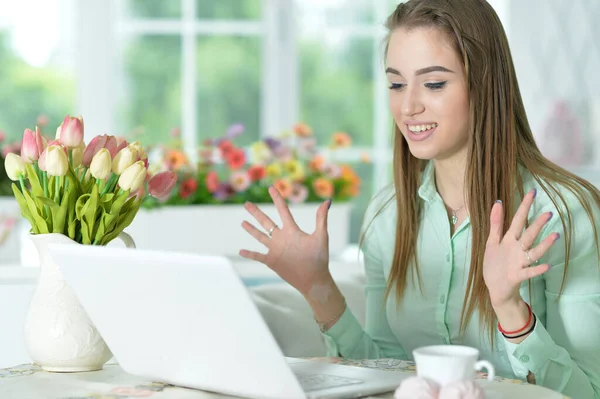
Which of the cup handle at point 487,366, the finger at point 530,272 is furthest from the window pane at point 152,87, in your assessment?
the cup handle at point 487,366

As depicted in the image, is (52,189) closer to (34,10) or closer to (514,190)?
(514,190)

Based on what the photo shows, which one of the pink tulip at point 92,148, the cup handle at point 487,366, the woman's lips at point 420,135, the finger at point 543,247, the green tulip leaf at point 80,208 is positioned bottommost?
the cup handle at point 487,366

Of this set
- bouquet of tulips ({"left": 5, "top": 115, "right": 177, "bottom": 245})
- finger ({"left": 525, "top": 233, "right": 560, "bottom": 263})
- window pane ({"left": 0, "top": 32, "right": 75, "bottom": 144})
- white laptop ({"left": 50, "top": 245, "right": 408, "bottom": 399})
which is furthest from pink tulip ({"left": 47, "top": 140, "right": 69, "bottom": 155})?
window pane ({"left": 0, "top": 32, "right": 75, "bottom": 144})

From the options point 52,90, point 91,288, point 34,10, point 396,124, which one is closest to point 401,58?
point 396,124

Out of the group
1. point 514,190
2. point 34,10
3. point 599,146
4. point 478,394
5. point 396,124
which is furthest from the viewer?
point 34,10

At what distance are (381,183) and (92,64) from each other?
1.51 m

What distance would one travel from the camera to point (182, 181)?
3.31 meters

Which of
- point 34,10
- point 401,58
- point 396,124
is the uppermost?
point 34,10

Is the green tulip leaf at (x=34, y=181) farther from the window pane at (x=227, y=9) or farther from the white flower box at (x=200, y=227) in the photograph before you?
the window pane at (x=227, y=9)

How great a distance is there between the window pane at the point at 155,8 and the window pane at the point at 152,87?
105 mm

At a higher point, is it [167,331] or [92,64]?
[92,64]

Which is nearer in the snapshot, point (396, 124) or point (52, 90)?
point (396, 124)

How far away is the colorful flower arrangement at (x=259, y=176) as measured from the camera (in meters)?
3.31

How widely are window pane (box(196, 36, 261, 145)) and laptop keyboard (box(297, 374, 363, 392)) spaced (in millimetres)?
3338
